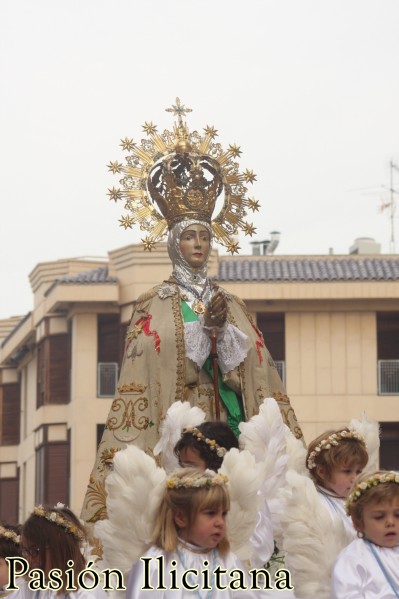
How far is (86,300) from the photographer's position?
160 ft

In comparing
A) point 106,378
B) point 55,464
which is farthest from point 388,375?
point 55,464

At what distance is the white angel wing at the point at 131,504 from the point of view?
1164 cm

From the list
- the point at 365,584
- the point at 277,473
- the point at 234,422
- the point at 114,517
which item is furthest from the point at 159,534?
the point at 234,422

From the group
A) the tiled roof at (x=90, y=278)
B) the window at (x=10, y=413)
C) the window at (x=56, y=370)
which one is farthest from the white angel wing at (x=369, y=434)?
the window at (x=10, y=413)

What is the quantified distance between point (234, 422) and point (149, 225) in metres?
2.01

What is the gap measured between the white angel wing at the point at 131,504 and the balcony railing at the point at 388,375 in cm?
3744

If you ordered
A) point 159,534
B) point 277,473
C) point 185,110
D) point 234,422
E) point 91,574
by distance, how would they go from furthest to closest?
point 185,110 < point 234,422 < point 277,473 < point 91,574 < point 159,534

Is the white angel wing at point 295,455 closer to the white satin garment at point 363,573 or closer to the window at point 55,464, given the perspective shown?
the white satin garment at point 363,573

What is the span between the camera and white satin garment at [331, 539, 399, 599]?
37.9ft

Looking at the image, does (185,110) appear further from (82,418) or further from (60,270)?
(60,270)

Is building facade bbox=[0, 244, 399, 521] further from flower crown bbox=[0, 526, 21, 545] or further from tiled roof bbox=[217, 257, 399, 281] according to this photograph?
flower crown bbox=[0, 526, 21, 545]

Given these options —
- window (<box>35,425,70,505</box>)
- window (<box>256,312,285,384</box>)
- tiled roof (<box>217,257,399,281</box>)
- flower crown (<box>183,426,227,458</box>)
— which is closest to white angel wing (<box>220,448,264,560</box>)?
flower crown (<box>183,426,227,458</box>)

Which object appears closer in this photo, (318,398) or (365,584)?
(365,584)

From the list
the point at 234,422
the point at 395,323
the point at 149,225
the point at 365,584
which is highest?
the point at 395,323
